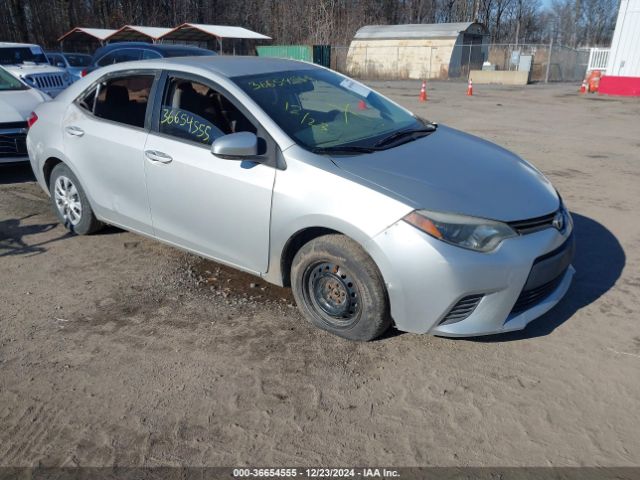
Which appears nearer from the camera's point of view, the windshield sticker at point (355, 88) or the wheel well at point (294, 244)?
the wheel well at point (294, 244)

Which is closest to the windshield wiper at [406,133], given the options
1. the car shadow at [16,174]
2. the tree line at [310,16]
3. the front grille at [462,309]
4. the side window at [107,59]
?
the front grille at [462,309]

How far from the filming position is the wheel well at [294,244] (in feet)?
11.0

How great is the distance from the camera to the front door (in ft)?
11.5

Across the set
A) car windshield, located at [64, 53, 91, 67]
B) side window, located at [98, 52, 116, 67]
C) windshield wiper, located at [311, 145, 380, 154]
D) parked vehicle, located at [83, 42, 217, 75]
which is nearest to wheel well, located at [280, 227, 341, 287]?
windshield wiper, located at [311, 145, 380, 154]

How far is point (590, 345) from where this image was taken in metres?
3.33

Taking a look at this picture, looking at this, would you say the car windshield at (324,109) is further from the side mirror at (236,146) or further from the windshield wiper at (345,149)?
the side mirror at (236,146)

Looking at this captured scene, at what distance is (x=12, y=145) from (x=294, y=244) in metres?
Result: 5.34

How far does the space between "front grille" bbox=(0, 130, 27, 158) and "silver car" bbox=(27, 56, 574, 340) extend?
106 inches

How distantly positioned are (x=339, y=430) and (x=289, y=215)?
1.35m

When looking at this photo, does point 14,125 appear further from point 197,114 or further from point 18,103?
point 197,114

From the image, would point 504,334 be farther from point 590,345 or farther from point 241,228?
point 241,228

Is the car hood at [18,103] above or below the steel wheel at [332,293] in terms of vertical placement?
above

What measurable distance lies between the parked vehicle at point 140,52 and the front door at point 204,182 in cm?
678

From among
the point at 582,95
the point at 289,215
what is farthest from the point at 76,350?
the point at 582,95
